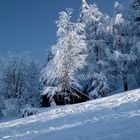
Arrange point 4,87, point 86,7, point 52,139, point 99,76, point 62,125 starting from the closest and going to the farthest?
1. point 52,139
2. point 62,125
3. point 99,76
4. point 86,7
5. point 4,87

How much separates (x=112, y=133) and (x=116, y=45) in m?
22.6

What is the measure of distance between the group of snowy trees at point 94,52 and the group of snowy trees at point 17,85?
4.71m

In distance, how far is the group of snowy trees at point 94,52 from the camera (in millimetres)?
30203

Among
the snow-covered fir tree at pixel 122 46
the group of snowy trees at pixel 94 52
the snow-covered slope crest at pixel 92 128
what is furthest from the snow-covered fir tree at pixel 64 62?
the snow-covered slope crest at pixel 92 128

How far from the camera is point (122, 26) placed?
107 ft

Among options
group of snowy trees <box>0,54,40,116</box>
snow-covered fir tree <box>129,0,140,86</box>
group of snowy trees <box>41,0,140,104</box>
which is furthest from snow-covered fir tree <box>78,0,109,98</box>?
group of snowy trees <box>0,54,40,116</box>

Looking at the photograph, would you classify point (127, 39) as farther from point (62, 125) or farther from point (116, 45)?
point (62, 125)

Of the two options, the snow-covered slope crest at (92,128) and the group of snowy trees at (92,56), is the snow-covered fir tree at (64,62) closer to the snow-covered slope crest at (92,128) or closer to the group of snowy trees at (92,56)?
the group of snowy trees at (92,56)

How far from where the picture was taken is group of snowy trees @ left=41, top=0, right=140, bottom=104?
99.1 ft

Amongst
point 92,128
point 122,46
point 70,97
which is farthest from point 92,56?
point 92,128

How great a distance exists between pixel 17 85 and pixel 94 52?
10.8m

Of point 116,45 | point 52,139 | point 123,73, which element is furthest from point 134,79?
point 52,139

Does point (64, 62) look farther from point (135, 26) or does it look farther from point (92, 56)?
point (135, 26)

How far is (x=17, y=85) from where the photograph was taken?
37.5 meters
